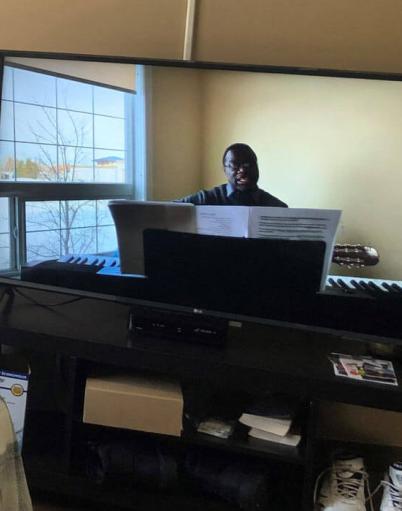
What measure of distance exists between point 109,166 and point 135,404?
0.70 meters

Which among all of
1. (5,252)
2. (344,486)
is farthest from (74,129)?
(344,486)

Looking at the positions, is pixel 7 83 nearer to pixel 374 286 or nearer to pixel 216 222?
pixel 216 222

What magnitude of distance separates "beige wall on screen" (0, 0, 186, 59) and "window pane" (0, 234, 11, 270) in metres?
0.73

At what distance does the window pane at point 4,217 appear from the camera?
5.77 feet

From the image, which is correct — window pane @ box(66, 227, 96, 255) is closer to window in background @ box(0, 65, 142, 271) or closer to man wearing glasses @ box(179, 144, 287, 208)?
window in background @ box(0, 65, 142, 271)

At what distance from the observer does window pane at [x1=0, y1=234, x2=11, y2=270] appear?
1.79m

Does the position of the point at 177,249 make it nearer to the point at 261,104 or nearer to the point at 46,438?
the point at 261,104

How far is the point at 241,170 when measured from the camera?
59.2 inches

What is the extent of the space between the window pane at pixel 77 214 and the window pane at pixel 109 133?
18 centimetres

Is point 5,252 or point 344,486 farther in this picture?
point 5,252

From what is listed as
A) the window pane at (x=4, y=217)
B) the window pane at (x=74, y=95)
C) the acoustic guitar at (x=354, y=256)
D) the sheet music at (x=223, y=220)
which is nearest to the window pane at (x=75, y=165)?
the window pane at (x=74, y=95)

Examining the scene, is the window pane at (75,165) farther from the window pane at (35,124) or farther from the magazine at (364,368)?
the magazine at (364,368)

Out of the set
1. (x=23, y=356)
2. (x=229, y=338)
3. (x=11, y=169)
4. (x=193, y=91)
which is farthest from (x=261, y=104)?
(x=23, y=356)

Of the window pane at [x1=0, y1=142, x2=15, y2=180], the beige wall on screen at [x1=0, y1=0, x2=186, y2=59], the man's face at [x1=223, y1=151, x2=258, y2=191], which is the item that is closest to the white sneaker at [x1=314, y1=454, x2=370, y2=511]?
the man's face at [x1=223, y1=151, x2=258, y2=191]
